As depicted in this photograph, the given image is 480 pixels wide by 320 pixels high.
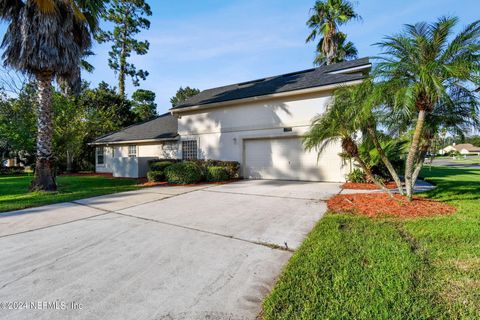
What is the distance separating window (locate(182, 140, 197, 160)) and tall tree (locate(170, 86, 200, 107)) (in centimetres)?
2970

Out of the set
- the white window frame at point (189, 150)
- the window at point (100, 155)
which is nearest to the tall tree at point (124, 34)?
the window at point (100, 155)

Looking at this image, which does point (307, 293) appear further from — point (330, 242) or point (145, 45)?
point (145, 45)

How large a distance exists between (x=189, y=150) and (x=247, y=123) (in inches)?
183

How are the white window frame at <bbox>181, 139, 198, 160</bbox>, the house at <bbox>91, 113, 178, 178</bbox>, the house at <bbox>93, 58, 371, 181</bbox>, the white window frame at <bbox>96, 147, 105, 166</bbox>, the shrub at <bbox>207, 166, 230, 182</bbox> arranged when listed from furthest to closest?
the white window frame at <bbox>96, 147, 105, 166</bbox>, the house at <bbox>91, 113, 178, 178</bbox>, the white window frame at <bbox>181, 139, 198, 160</bbox>, the shrub at <bbox>207, 166, 230, 182</bbox>, the house at <bbox>93, 58, 371, 181</bbox>

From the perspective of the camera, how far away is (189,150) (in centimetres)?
1531

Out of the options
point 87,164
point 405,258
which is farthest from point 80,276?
point 87,164

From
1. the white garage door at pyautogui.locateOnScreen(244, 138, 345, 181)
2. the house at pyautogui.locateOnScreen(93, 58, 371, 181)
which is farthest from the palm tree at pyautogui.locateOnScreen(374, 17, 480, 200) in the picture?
the white garage door at pyautogui.locateOnScreen(244, 138, 345, 181)

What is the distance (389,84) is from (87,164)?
25.2 metres

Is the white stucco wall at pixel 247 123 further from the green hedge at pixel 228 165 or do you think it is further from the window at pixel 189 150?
the green hedge at pixel 228 165

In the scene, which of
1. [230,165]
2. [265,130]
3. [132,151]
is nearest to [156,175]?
[230,165]

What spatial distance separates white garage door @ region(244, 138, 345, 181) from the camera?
11070 mm

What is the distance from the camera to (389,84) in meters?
5.02

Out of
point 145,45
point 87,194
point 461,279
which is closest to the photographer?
point 461,279

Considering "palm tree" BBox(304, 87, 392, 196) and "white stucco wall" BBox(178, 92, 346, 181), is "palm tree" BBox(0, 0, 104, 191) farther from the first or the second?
"palm tree" BBox(304, 87, 392, 196)
